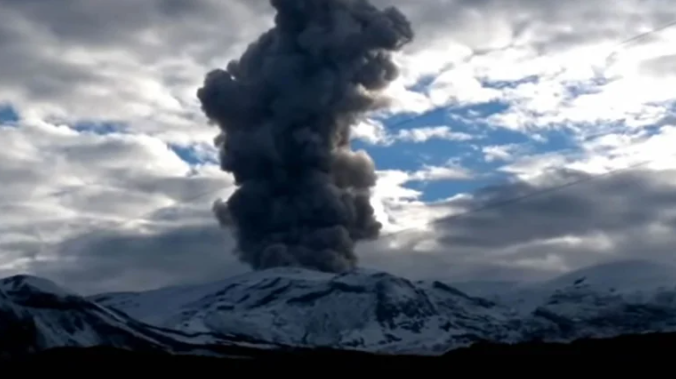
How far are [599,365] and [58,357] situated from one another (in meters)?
38.9

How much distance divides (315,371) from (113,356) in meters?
18.5

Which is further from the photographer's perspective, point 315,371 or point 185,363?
point 185,363

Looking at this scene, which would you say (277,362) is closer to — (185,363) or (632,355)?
(185,363)

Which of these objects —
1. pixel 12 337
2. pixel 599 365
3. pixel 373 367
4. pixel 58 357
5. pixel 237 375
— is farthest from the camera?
pixel 12 337

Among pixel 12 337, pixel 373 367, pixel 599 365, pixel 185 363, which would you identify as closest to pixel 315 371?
pixel 373 367

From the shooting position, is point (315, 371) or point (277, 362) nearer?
point (315, 371)

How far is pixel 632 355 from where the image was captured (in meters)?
85.4

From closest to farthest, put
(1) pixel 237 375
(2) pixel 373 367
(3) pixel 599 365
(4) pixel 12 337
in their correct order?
(3) pixel 599 365 < (1) pixel 237 375 < (2) pixel 373 367 < (4) pixel 12 337

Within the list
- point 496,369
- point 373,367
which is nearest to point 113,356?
point 373,367

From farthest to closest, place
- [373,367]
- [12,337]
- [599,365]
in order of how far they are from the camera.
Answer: [12,337], [373,367], [599,365]

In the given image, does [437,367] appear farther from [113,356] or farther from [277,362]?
[113,356]

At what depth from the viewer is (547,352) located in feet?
302

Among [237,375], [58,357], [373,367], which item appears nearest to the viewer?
[237,375]

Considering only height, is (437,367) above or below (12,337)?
below
